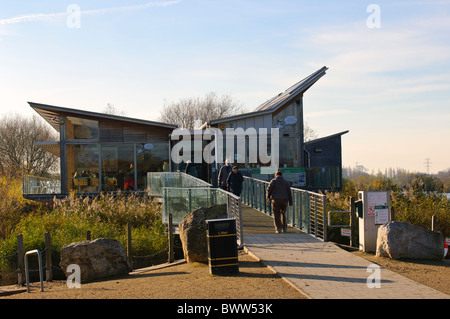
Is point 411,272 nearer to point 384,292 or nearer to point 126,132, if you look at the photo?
point 384,292

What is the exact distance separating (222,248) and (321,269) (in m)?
1.98

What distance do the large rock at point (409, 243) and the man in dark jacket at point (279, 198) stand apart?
318 cm

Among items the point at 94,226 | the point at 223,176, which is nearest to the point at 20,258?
the point at 94,226

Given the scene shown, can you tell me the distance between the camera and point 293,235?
1454 centimetres

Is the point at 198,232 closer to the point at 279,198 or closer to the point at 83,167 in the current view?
the point at 279,198

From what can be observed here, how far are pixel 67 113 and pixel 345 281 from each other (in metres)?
23.0

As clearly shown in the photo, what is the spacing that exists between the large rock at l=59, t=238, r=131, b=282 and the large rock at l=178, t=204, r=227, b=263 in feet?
5.47

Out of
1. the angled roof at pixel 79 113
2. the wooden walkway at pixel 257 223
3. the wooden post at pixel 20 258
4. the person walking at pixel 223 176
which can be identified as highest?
the angled roof at pixel 79 113

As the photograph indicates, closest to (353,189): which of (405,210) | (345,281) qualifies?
(405,210)

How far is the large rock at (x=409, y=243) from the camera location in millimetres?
12133

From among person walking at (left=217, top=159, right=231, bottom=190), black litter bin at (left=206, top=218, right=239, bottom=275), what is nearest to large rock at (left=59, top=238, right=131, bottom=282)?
black litter bin at (left=206, top=218, right=239, bottom=275)

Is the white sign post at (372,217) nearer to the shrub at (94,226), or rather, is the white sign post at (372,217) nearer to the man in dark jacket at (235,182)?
the man in dark jacket at (235,182)

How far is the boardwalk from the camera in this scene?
8.33m

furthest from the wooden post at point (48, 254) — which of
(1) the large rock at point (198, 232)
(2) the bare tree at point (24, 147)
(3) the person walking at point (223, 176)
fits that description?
(2) the bare tree at point (24, 147)
